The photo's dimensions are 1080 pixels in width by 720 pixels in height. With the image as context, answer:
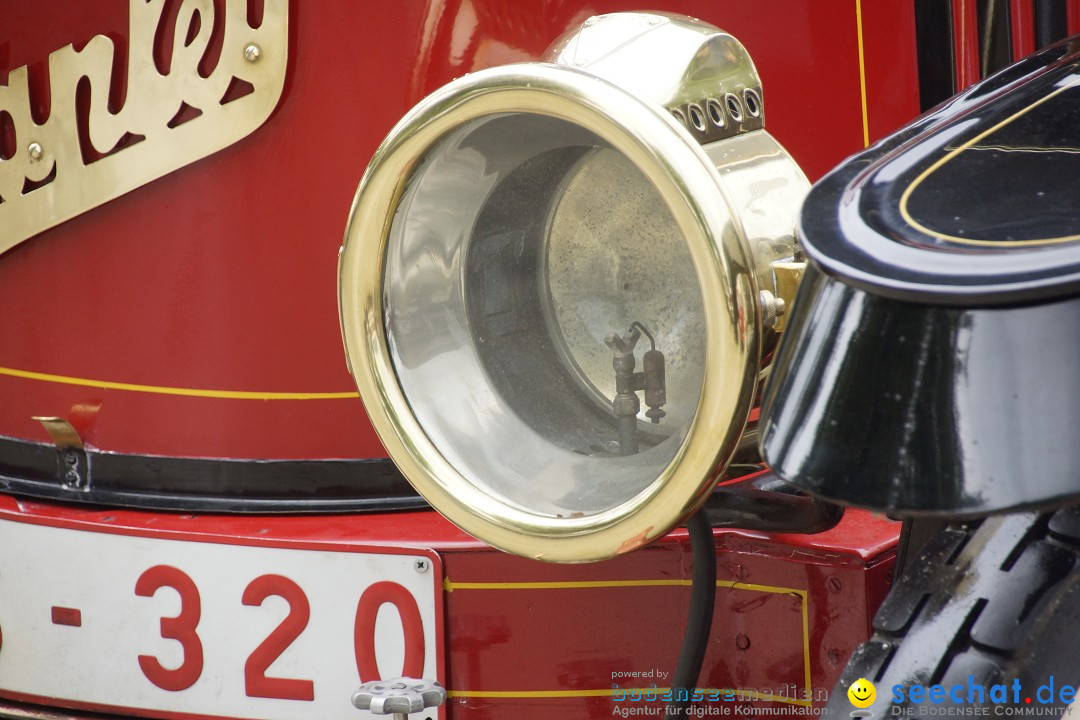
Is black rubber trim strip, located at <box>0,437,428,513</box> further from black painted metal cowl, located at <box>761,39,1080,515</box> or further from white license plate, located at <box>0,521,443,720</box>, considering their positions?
black painted metal cowl, located at <box>761,39,1080,515</box>

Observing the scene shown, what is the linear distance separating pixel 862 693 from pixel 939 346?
0.31m

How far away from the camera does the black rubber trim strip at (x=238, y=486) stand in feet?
4.47

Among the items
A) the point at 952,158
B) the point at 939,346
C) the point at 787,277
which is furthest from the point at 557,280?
the point at 939,346

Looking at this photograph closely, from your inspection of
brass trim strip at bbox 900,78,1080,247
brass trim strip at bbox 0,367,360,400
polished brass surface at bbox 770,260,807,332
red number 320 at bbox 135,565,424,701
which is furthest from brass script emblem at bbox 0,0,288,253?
brass trim strip at bbox 900,78,1080,247

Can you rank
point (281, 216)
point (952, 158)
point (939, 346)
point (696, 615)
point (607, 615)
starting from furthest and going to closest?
point (281, 216) < point (607, 615) < point (696, 615) < point (952, 158) < point (939, 346)

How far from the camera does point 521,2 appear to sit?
1.28 metres

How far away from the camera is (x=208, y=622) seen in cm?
126

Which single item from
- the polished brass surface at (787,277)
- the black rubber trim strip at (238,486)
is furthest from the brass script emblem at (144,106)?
the polished brass surface at (787,277)

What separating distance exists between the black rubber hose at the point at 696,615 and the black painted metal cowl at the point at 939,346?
0.33 meters

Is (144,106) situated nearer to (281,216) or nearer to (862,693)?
(281,216)

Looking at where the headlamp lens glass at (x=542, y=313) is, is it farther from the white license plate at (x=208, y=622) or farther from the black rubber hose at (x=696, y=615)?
the white license plate at (x=208, y=622)

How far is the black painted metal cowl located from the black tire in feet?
0.75

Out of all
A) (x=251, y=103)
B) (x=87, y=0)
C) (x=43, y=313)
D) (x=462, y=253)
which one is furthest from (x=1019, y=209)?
(x=43, y=313)

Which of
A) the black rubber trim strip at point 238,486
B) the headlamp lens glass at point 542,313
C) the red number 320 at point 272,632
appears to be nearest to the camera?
the headlamp lens glass at point 542,313
